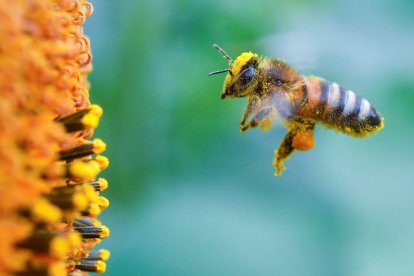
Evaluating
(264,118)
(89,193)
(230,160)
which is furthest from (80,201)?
(230,160)

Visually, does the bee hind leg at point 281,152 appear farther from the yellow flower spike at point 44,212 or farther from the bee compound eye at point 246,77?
the yellow flower spike at point 44,212

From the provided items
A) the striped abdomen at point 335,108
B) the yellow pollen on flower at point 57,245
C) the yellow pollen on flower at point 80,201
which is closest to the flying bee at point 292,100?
the striped abdomen at point 335,108

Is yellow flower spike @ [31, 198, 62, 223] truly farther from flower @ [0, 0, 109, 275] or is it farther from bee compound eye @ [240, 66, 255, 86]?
bee compound eye @ [240, 66, 255, 86]

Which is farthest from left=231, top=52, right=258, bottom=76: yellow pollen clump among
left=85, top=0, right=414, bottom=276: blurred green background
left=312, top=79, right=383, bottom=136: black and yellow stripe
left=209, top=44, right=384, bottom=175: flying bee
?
left=85, top=0, right=414, bottom=276: blurred green background

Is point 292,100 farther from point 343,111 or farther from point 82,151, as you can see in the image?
point 82,151

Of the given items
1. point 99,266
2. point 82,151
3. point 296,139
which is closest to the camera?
point 82,151

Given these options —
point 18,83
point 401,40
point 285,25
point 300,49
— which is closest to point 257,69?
point 300,49
